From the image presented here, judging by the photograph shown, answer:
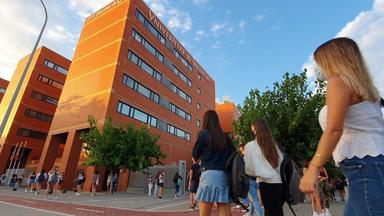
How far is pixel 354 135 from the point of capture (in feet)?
5.90

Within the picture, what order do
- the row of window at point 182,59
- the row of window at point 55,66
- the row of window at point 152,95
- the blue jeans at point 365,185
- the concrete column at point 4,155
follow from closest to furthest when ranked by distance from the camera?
the blue jeans at point 365,185
the row of window at point 152,95
the concrete column at point 4,155
the row of window at point 182,59
the row of window at point 55,66

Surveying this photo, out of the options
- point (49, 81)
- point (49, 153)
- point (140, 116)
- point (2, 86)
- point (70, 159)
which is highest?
point (2, 86)

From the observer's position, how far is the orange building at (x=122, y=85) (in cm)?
2945

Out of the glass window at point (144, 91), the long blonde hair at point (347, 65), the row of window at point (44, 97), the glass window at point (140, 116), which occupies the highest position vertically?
the row of window at point (44, 97)

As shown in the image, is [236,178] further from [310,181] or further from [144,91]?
[144,91]

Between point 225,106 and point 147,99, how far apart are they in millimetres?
29132

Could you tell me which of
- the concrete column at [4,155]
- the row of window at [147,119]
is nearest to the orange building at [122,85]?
the row of window at [147,119]

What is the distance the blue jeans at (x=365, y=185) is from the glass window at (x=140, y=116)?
3059 cm

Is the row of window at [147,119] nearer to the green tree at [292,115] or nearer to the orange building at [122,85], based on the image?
the orange building at [122,85]

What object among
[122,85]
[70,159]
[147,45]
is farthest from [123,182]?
[147,45]

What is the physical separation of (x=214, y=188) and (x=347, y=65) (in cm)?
213

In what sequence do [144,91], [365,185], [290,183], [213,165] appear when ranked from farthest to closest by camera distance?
[144,91]
[290,183]
[213,165]
[365,185]

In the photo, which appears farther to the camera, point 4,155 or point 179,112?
point 179,112

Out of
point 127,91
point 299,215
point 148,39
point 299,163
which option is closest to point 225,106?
point 148,39
